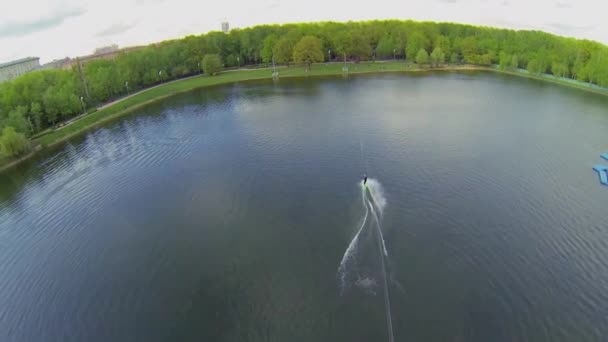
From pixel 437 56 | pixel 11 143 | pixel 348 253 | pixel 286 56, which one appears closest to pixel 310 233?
pixel 348 253

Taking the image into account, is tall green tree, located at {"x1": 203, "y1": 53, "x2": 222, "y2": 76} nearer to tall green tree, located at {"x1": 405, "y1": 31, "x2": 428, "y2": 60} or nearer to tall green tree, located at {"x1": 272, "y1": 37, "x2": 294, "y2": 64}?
tall green tree, located at {"x1": 272, "y1": 37, "x2": 294, "y2": 64}

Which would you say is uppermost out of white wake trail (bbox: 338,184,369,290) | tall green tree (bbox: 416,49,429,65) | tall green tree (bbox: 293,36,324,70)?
tall green tree (bbox: 293,36,324,70)

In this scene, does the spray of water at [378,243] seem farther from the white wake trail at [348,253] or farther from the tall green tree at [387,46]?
the tall green tree at [387,46]

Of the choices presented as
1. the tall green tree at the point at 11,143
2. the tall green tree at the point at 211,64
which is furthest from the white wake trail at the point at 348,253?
the tall green tree at the point at 211,64

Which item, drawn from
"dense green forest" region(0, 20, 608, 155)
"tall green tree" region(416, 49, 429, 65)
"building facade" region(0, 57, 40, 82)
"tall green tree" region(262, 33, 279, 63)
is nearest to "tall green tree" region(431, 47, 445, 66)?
"dense green forest" region(0, 20, 608, 155)

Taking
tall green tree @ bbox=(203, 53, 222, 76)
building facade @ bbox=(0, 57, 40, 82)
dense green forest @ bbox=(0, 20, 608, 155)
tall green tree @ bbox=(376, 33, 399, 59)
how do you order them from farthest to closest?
1. building facade @ bbox=(0, 57, 40, 82)
2. tall green tree @ bbox=(376, 33, 399, 59)
3. tall green tree @ bbox=(203, 53, 222, 76)
4. dense green forest @ bbox=(0, 20, 608, 155)

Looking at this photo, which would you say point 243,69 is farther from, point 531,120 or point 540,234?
point 540,234
